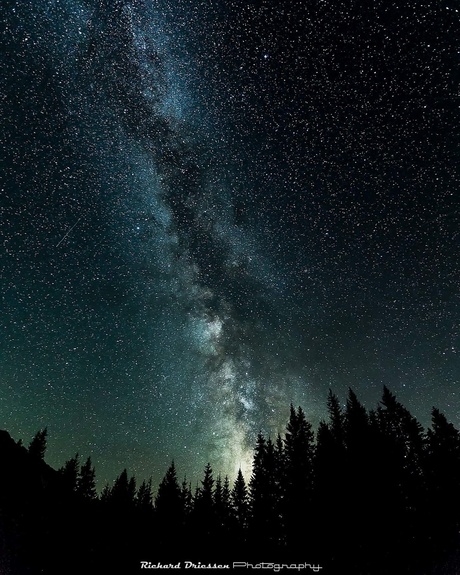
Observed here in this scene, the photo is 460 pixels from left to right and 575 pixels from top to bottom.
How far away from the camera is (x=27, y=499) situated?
20.6 meters

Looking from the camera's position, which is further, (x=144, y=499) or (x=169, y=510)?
(x=144, y=499)

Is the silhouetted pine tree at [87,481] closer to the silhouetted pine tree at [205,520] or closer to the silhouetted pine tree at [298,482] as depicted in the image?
the silhouetted pine tree at [205,520]

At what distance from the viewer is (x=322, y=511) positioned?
80.4 ft

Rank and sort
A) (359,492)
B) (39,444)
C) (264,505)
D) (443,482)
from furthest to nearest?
(39,444)
(264,505)
(443,482)
(359,492)

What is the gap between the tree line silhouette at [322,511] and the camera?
2044cm

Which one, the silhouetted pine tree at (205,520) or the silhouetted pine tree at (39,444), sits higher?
the silhouetted pine tree at (39,444)

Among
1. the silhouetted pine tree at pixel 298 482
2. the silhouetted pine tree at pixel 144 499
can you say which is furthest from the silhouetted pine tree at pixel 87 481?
the silhouetted pine tree at pixel 298 482

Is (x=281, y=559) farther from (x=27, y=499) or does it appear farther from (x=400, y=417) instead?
(x=27, y=499)

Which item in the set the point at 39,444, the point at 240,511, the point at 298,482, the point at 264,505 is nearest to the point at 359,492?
the point at 298,482

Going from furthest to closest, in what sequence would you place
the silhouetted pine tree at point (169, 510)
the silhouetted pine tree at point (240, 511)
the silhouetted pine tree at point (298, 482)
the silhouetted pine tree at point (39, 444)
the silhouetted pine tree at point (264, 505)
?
the silhouetted pine tree at point (39, 444), the silhouetted pine tree at point (169, 510), the silhouetted pine tree at point (240, 511), the silhouetted pine tree at point (264, 505), the silhouetted pine tree at point (298, 482)

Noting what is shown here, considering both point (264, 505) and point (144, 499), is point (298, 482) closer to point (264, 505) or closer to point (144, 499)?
point (264, 505)

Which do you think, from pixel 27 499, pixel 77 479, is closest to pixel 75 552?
pixel 27 499

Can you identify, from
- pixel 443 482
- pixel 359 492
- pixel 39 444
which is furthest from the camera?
pixel 39 444

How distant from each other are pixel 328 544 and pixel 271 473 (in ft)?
42.1
